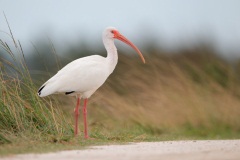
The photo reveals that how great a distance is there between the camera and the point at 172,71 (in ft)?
48.4

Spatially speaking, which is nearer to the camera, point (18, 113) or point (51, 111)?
point (18, 113)

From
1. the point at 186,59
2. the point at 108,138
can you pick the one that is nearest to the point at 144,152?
the point at 108,138

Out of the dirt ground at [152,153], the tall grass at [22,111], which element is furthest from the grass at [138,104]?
the dirt ground at [152,153]

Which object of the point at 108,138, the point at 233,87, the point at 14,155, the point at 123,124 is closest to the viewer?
the point at 14,155

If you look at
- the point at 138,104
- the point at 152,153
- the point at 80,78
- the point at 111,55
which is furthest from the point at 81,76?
the point at 138,104

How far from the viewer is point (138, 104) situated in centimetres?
1385

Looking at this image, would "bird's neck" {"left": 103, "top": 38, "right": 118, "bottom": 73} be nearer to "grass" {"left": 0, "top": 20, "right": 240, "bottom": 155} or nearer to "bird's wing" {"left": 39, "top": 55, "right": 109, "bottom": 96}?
"bird's wing" {"left": 39, "top": 55, "right": 109, "bottom": 96}

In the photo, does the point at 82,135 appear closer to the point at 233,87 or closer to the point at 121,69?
the point at 233,87

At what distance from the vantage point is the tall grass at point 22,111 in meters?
9.05

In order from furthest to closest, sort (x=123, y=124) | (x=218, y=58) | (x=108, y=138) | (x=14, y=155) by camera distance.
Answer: (x=218, y=58), (x=123, y=124), (x=108, y=138), (x=14, y=155)

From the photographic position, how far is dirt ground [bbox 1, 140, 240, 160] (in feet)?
23.1

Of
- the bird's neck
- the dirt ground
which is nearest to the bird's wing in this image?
the bird's neck

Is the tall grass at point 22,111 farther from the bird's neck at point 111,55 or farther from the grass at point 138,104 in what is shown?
the bird's neck at point 111,55

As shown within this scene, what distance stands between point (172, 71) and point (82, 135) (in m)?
5.02
